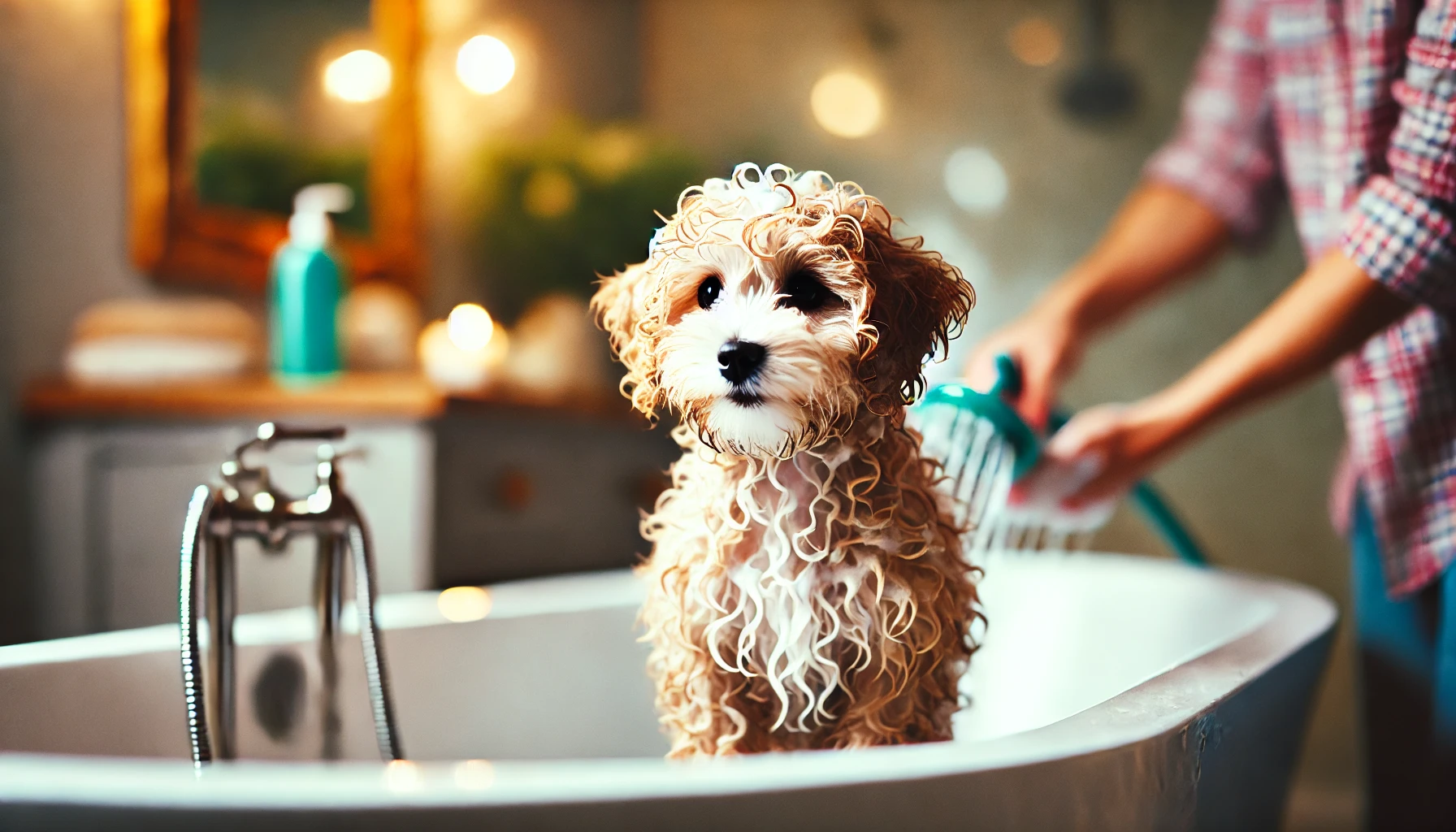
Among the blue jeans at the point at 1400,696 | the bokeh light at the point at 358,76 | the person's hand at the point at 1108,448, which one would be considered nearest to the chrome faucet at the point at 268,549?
the person's hand at the point at 1108,448

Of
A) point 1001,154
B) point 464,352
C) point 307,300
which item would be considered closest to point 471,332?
point 464,352

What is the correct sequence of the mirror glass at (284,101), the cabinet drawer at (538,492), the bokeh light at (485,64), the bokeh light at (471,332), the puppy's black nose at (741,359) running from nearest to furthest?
1. the puppy's black nose at (741,359)
2. the cabinet drawer at (538,492)
3. the mirror glass at (284,101)
4. the bokeh light at (471,332)
5. the bokeh light at (485,64)

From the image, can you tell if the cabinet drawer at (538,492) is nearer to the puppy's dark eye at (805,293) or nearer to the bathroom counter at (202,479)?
the bathroom counter at (202,479)

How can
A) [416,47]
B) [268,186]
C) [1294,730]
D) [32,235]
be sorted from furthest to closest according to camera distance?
[416,47] → [268,186] → [32,235] → [1294,730]

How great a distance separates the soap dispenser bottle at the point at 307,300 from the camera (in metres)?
1.40

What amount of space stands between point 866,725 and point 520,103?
1.86m

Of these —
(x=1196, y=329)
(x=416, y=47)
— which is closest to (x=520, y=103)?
(x=416, y=47)

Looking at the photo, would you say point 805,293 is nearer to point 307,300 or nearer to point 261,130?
point 307,300

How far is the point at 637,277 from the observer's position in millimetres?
666

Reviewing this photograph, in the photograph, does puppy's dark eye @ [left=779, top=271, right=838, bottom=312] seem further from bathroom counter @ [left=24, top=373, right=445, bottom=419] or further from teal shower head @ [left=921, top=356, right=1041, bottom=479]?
bathroom counter @ [left=24, top=373, right=445, bottom=419]

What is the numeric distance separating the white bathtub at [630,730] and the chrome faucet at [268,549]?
0.07 metres

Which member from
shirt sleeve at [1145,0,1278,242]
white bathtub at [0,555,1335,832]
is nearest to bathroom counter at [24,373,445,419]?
white bathtub at [0,555,1335,832]

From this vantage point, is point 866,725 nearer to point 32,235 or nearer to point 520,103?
point 32,235

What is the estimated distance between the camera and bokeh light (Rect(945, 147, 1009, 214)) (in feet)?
6.88
